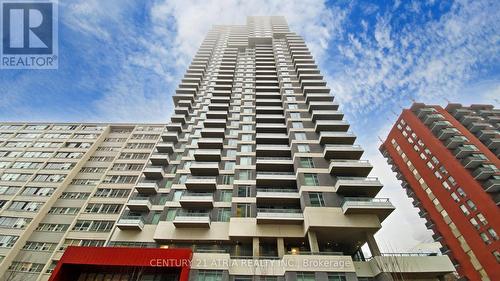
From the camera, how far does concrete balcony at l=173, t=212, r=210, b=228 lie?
31.0 meters

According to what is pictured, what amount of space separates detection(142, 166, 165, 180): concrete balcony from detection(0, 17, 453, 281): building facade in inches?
7.3

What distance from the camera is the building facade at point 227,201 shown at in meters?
25.5

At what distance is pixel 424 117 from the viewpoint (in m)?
59.3

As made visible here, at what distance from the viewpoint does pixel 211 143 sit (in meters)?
42.0

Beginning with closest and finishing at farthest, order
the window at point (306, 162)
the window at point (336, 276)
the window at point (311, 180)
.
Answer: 1. the window at point (336, 276)
2. the window at point (311, 180)
3. the window at point (306, 162)

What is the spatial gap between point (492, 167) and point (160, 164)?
194 ft

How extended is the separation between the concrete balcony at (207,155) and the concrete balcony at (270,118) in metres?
11.0

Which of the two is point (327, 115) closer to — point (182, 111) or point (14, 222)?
point (182, 111)

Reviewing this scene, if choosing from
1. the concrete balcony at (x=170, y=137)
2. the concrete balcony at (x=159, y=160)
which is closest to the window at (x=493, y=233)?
the concrete balcony at (x=159, y=160)

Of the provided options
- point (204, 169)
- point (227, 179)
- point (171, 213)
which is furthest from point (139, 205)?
point (227, 179)

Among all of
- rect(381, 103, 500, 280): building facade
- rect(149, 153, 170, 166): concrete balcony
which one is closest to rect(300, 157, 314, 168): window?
rect(149, 153, 170, 166): concrete balcony

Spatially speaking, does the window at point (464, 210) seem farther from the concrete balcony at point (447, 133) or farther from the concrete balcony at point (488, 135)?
the concrete balcony at point (488, 135)

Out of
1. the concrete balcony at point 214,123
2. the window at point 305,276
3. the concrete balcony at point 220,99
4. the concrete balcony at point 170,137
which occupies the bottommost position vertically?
the window at point 305,276

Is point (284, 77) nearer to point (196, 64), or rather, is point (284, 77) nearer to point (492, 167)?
point (196, 64)
